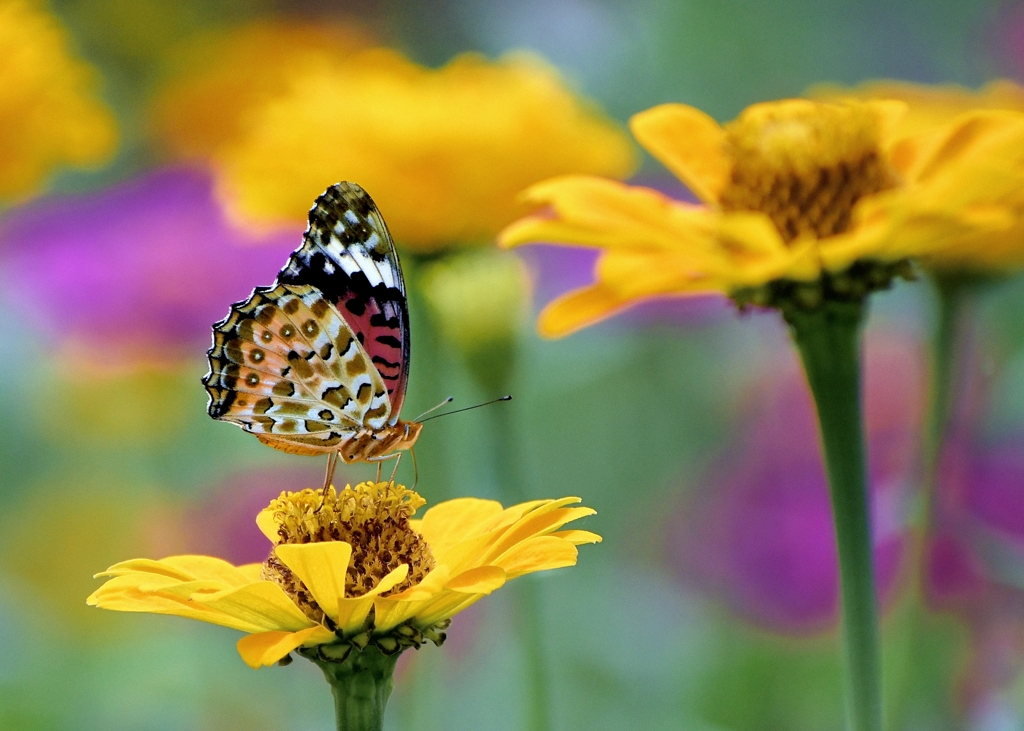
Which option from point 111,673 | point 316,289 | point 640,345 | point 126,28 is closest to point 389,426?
point 316,289

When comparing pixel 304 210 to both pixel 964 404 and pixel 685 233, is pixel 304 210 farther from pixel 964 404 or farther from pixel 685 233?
pixel 964 404

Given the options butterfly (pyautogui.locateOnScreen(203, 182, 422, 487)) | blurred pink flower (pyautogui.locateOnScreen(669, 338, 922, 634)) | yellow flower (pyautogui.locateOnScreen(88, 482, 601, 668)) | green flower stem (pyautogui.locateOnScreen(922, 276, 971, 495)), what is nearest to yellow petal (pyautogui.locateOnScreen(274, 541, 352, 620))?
yellow flower (pyautogui.locateOnScreen(88, 482, 601, 668))

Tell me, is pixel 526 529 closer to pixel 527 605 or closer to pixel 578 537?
pixel 578 537

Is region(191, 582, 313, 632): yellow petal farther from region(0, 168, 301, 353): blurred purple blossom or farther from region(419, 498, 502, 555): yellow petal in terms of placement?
region(0, 168, 301, 353): blurred purple blossom

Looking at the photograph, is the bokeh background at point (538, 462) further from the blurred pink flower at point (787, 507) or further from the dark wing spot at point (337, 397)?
the dark wing spot at point (337, 397)

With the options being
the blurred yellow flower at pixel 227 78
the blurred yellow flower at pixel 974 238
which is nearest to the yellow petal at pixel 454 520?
the blurred yellow flower at pixel 974 238

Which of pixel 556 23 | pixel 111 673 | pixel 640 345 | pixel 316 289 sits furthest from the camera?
pixel 556 23

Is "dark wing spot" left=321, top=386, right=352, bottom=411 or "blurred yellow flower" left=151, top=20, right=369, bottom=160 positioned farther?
"blurred yellow flower" left=151, top=20, right=369, bottom=160
